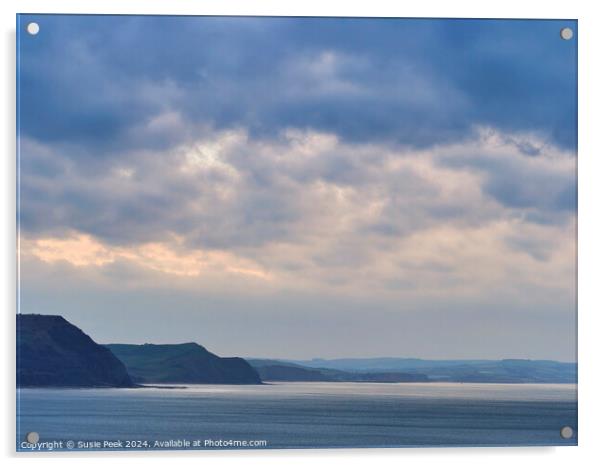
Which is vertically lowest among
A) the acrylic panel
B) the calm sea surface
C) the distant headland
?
the calm sea surface

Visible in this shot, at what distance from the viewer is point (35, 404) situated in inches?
326

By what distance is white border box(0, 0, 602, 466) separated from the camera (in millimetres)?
8328

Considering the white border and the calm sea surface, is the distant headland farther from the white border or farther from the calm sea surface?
the white border

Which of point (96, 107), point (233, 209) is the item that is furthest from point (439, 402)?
point (96, 107)

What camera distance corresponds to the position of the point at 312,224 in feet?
28.6

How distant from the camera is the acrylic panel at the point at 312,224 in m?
8.53

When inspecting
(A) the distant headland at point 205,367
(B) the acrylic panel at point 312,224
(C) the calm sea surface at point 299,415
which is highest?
(B) the acrylic panel at point 312,224

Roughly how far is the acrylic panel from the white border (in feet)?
0.29

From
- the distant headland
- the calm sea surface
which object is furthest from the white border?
the distant headland

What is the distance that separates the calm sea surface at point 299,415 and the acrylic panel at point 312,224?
0.8 inches
